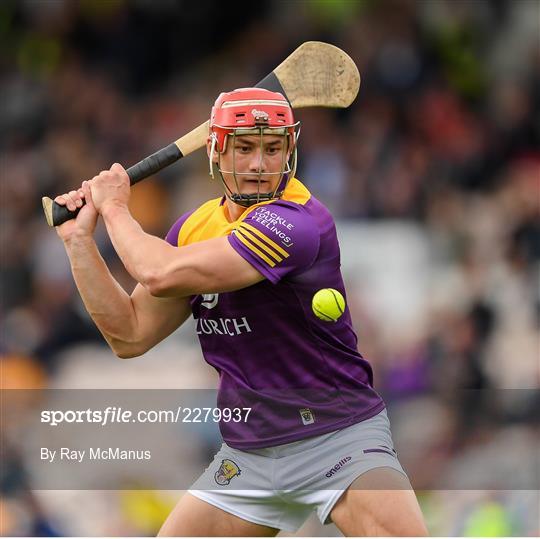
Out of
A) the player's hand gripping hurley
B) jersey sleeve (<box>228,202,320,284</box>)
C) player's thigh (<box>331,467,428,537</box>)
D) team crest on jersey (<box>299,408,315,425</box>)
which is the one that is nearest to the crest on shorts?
team crest on jersey (<box>299,408,315,425</box>)

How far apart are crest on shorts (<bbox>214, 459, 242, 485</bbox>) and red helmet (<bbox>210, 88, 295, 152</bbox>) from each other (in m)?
1.04

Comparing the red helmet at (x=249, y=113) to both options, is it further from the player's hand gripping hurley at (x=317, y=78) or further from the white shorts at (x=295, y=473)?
the white shorts at (x=295, y=473)

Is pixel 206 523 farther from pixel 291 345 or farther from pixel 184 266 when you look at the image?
pixel 184 266

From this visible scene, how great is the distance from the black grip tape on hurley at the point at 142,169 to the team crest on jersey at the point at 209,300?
0.54 m

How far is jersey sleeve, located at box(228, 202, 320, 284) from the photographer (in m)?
3.94

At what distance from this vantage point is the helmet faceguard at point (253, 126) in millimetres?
4137

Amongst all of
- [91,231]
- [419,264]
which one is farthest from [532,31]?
[91,231]

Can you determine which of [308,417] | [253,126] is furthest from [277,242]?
[308,417]

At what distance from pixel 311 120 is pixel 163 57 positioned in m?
1.89

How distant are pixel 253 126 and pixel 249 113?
50mm

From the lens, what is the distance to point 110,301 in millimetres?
4336

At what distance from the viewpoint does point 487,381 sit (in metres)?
7.66

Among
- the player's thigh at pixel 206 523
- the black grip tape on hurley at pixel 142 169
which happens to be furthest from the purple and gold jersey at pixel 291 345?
the black grip tape on hurley at pixel 142 169

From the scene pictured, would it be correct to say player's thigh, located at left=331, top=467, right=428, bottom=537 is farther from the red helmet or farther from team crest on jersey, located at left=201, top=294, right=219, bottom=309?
the red helmet
